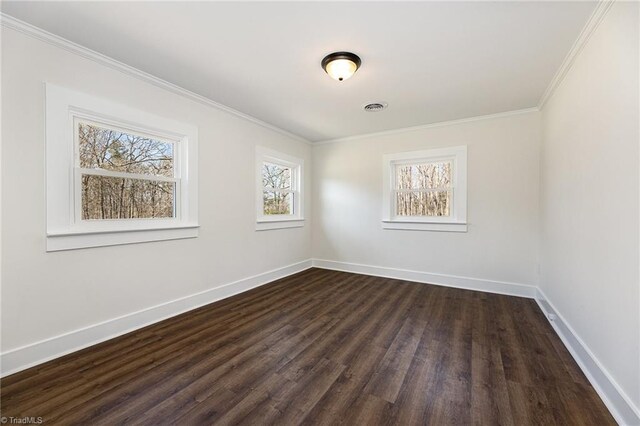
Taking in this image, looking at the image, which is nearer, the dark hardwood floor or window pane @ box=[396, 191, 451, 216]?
the dark hardwood floor

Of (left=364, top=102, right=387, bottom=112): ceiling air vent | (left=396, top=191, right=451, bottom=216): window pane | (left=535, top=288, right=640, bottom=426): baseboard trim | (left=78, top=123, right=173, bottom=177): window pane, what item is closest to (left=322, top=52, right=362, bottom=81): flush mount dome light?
(left=364, top=102, right=387, bottom=112): ceiling air vent

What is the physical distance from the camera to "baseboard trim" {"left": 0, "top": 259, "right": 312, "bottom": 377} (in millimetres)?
1892

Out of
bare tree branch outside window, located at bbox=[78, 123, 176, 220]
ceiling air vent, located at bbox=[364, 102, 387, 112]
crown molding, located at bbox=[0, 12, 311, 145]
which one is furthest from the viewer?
ceiling air vent, located at bbox=[364, 102, 387, 112]

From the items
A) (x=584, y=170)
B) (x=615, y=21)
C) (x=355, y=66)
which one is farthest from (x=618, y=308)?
(x=355, y=66)

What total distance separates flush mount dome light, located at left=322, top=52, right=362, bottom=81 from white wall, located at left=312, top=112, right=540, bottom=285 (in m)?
2.28

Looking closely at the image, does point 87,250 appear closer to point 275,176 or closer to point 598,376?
point 275,176

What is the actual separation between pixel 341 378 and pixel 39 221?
2.51 metres

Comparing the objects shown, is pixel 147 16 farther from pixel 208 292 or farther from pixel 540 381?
pixel 540 381

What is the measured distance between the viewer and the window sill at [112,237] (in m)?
2.08

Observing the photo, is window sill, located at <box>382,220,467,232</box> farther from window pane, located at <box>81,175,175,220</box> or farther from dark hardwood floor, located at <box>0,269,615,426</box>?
window pane, located at <box>81,175,175,220</box>

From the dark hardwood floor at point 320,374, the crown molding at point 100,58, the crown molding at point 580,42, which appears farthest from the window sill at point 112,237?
the crown molding at point 580,42

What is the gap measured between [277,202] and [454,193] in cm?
280

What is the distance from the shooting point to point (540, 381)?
1.81m

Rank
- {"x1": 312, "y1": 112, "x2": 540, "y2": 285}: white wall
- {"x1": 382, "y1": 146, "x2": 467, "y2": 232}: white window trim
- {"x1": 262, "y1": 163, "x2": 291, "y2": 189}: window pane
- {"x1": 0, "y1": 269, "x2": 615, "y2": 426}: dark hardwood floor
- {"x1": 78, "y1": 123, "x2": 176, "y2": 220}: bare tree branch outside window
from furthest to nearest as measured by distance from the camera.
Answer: {"x1": 262, "y1": 163, "x2": 291, "y2": 189}: window pane < {"x1": 382, "y1": 146, "x2": 467, "y2": 232}: white window trim < {"x1": 312, "y1": 112, "x2": 540, "y2": 285}: white wall < {"x1": 78, "y1": 123, "x2": 176, "y2": 220}: bare tree branch outside window < {"x1": 0, "y1": 269, "x2": 615, "y2": 426}: dark hardwood floor
